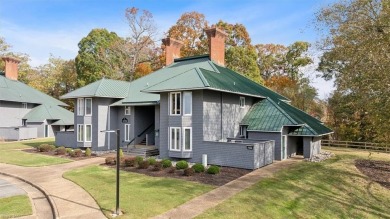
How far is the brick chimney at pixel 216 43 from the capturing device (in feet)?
90.4

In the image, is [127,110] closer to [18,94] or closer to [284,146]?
[284,146]

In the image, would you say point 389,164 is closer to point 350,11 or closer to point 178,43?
point 350,11

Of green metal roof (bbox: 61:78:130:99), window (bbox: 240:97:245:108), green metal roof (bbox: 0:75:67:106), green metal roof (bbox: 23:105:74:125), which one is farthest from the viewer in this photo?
green metal roof (bbox: 23:105:74:125)

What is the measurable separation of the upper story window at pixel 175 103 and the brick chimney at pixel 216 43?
8.76 m

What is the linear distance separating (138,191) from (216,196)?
3.59 m

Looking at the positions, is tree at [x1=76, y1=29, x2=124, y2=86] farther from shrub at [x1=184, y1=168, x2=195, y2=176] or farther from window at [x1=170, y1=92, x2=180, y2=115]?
shrub at [x1=184, y1=168, x2=195, y2=176]

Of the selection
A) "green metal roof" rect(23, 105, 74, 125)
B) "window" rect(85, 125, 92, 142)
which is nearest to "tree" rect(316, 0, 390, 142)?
"window" rect(85, 125, 92, 142)

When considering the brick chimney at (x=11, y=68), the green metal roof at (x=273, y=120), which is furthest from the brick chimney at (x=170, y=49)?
the brick chimney at (x=11, y=68)

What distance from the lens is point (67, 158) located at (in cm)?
2266

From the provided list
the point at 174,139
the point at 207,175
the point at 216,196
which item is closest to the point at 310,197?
the point at 216,196

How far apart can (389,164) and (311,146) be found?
6.54 m

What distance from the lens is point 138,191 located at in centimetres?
1291

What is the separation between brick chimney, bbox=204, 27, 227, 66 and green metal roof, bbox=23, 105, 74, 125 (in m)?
24.7

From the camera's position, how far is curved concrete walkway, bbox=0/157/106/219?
1062 centimetres
